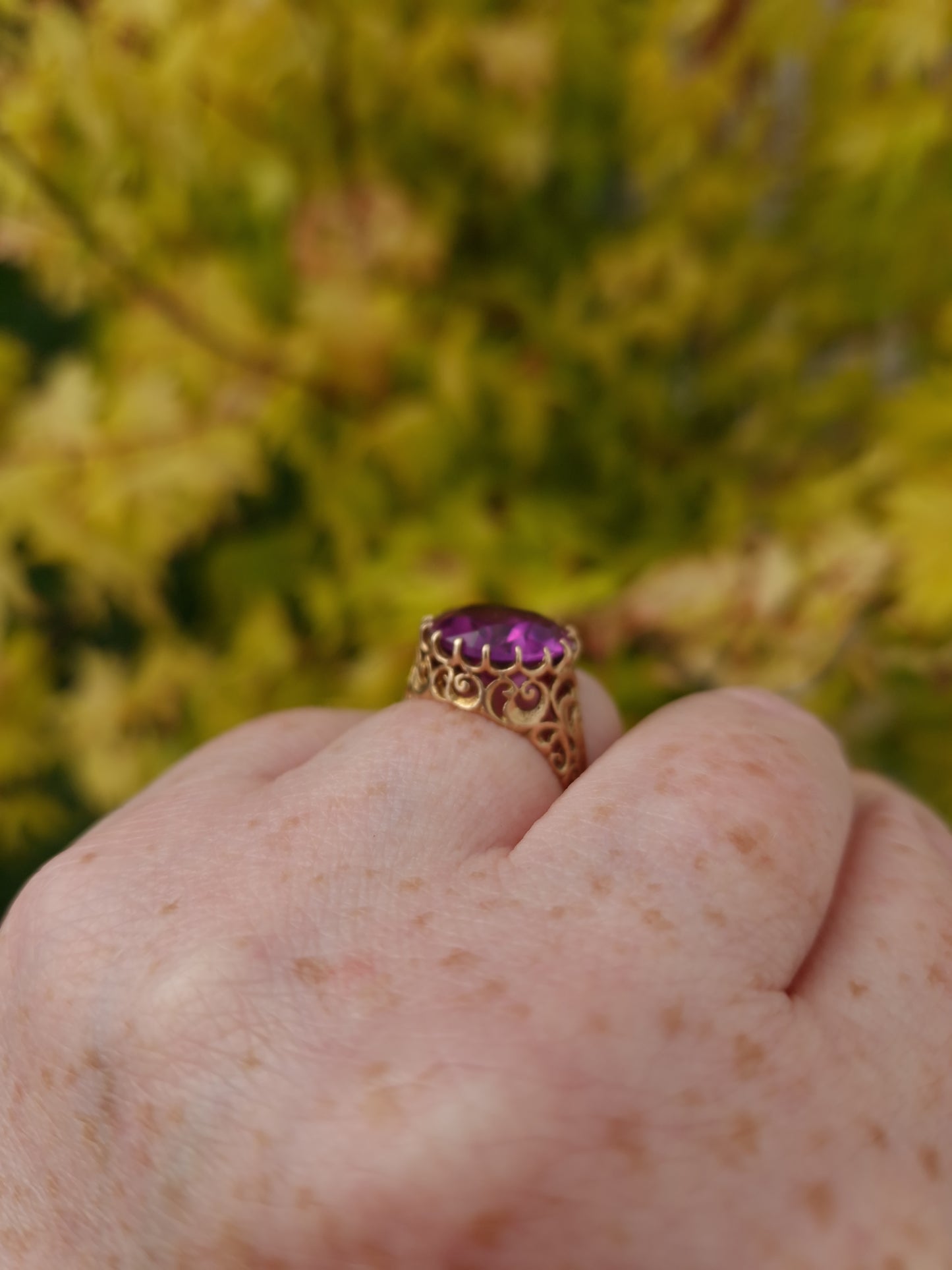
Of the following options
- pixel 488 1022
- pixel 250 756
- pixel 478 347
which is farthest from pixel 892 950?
pixel 478 347

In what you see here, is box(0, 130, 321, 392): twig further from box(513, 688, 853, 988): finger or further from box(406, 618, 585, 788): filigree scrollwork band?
box(513, 688, 853, 988): finger

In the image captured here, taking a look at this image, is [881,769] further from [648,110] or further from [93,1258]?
[93,1258]

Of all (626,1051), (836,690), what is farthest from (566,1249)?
(836,690)

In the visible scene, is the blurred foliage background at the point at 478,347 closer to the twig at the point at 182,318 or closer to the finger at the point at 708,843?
the twig at the point at 182,318

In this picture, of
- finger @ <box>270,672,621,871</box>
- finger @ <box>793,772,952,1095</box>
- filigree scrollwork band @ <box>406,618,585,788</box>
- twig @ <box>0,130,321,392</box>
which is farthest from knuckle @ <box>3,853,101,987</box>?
twig @ <box>0,130,321,392</box>

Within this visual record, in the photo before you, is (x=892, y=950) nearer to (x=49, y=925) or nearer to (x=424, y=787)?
(x=424, y=787)

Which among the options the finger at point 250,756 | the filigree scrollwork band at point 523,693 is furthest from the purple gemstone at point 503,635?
the finger at point 250,756

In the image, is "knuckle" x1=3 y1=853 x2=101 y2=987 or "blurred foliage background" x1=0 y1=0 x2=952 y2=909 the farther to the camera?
"blurred foliage background" x1=0 y1=0 x2=952 y2=909
